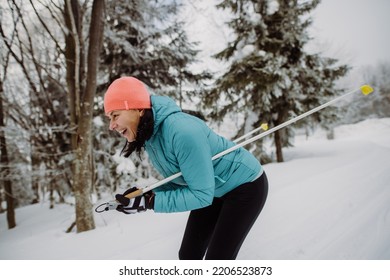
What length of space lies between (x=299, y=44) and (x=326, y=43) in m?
0.97

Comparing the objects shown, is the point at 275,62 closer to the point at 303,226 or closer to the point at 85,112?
the point at 85,112

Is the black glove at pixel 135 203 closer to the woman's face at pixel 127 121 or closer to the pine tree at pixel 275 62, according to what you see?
the woman's face at pixel 127 121

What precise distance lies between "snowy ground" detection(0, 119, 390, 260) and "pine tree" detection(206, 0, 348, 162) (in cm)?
278

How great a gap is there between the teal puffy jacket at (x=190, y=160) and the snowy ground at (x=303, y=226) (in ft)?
4.08

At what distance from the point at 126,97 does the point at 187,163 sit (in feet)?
1.57

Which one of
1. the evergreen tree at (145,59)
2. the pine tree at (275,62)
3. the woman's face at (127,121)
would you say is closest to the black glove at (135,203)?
the woman's face at (127,121)

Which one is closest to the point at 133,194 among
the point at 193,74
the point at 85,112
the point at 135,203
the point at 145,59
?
the point at 135,203

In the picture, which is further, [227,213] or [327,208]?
[327,208]

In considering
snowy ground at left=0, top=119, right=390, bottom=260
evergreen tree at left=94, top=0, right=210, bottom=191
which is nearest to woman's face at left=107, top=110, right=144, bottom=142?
snowy ground at left=0, top=119, right=390, bottom=260

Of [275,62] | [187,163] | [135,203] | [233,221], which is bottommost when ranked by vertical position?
[233,221]

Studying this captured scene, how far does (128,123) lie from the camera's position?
1340mm

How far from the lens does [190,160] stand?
1.17 metres
